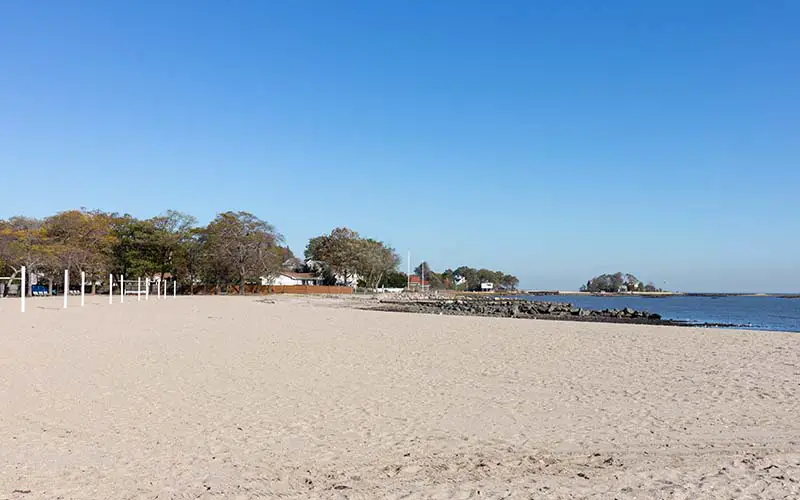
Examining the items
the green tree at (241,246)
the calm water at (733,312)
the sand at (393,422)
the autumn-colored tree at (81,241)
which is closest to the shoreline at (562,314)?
the calm water at (733,312)

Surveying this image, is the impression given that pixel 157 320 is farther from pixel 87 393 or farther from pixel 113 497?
pixel 113 497

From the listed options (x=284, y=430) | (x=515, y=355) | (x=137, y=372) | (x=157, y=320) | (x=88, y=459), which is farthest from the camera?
(x=157, y=320)

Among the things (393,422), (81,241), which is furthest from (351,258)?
(393,422)

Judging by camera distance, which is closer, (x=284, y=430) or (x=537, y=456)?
(x=537, y=456)

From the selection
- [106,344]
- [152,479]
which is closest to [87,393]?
[152,479]

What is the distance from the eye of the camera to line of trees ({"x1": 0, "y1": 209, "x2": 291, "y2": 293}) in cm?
5822

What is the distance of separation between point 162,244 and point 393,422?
6040 cm

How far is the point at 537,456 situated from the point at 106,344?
37.8ft

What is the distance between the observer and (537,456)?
5754 mm

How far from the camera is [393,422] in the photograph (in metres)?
7.12

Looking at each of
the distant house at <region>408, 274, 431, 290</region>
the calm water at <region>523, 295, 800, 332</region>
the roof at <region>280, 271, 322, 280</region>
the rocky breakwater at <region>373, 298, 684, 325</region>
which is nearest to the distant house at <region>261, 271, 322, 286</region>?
the roof at <region>280, 271, 322, 280</region>

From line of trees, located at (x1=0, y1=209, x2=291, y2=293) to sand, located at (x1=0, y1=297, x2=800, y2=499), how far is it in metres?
49.3

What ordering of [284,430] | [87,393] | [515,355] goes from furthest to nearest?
[515,355], [87,393], [284,430]

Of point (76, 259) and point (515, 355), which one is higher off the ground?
point (76, 259)
